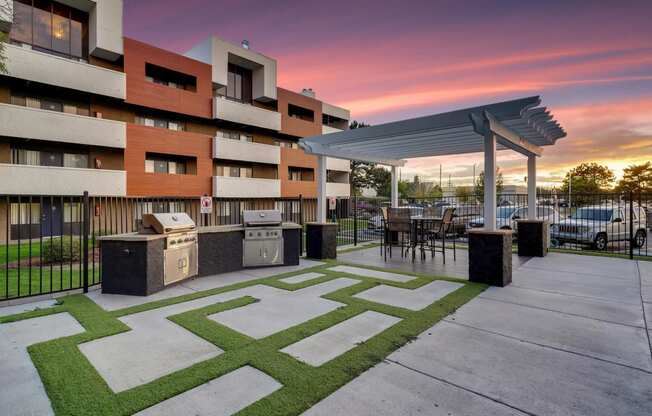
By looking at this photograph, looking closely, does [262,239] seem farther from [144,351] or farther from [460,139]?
[460,139]

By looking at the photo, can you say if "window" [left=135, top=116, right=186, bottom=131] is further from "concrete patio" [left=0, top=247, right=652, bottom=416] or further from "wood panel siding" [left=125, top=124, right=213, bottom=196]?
"concrete patio" [left=0, top=247, right=652, bottom=416]

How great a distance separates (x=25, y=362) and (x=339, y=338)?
2830 mm

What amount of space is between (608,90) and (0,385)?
49.4 feet

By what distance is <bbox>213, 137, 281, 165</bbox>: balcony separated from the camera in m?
19.2

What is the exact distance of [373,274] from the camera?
6.20 meters

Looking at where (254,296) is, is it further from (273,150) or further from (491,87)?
(273,150)

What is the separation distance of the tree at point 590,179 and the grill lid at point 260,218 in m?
43.4

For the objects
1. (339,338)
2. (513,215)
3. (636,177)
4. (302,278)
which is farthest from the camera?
(636,177)

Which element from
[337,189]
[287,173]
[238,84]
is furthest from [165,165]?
[337,189]

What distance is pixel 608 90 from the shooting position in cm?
1016

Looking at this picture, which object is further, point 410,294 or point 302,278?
point 302,278

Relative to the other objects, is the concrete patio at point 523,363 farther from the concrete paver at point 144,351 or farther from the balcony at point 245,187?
the balcony at point 245,187

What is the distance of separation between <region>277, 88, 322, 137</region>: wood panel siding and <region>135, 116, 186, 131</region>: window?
23.9 feet

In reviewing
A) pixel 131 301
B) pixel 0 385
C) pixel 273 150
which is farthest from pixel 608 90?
pixel 273 150
